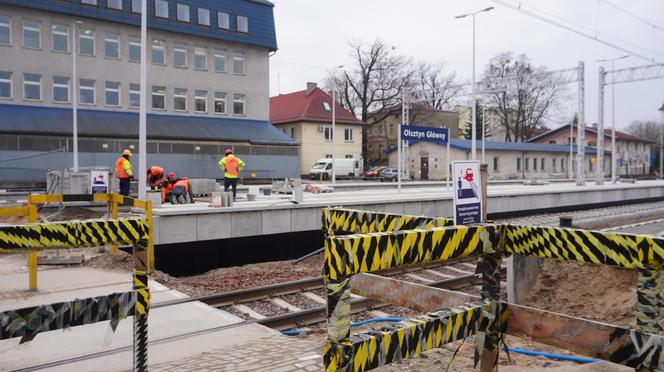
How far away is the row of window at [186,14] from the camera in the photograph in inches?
1426

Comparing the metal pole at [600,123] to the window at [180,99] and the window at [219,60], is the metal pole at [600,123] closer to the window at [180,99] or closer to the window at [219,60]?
the window at [219,60]

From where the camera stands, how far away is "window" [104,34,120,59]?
120ft

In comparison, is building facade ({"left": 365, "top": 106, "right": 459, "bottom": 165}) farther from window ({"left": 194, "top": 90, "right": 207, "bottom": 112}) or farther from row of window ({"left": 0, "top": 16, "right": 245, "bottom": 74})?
window ({"left": 194, "top": 90, "right": 207, "bottom": 112})

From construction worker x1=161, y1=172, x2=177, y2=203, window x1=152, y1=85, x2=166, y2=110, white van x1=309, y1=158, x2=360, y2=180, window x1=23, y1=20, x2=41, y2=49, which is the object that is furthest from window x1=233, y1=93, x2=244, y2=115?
construction worker x1=161, y1=172, x2=177, y2=203

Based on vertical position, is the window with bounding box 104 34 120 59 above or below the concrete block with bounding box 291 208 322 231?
above

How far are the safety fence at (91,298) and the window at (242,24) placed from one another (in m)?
40.1

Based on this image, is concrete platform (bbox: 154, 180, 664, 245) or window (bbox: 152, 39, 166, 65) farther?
window (bbox: 152, 39, 166, 65)

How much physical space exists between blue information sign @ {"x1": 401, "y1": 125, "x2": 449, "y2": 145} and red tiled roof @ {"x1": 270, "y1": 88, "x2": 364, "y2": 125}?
33124 mm

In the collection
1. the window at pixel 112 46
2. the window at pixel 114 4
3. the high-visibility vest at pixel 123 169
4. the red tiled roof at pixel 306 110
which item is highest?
the window at pixel 114 4

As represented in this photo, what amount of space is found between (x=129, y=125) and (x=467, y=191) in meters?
34.4

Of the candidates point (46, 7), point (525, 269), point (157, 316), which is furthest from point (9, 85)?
point (525, 269)

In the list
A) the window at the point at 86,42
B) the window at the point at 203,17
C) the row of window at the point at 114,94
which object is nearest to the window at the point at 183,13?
the window at the point at 203,17

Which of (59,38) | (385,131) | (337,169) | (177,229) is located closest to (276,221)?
(177,229)

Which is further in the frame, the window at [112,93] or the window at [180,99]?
the window at [180,99]
